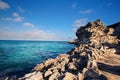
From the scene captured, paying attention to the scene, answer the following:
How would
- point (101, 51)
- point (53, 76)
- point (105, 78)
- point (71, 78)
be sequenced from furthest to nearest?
point (101, 51)
point (53, 76)
point (71, 78)
point (105, 78)

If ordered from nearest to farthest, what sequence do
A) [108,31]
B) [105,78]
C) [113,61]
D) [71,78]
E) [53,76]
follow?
[105,78] < [71,78] < [53,76] < [113,61] < [108,31]

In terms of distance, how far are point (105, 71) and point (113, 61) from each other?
124 inches

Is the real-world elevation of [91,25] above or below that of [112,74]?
above

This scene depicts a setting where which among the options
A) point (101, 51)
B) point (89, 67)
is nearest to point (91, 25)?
point (101, 51)

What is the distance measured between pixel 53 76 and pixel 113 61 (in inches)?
283

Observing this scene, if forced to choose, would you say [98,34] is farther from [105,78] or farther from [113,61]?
[105,78]

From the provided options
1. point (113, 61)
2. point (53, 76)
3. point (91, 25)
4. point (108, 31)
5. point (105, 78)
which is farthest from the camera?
point (91, 25)

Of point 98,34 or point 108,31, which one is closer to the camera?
point 98,34

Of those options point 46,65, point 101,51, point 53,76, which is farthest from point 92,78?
point 46,65

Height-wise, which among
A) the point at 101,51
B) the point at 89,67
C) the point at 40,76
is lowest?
the point at 40,76

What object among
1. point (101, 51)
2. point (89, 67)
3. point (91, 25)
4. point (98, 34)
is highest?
point (91, 25)

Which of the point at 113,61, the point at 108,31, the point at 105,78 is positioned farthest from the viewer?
the point at 108,31

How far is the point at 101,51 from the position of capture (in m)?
18.5

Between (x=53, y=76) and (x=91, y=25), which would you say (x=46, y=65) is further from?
(x=91, y=25)
